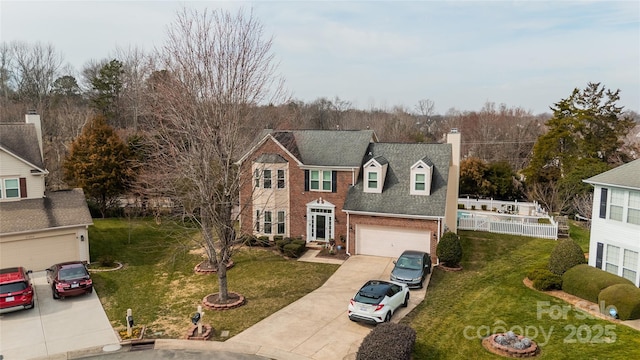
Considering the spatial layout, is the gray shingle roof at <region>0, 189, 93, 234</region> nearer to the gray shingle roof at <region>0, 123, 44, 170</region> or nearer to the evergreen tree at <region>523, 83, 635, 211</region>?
the gray shingle roof at <region>0, 123, 44, 170</region>

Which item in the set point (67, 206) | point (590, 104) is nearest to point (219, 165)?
point (67, 206)

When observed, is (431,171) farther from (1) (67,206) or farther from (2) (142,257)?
(1) (67,206)

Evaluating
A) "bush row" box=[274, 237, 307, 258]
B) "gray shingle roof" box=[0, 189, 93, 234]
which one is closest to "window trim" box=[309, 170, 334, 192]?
"bush row" box=[274, 237, 307, 258]

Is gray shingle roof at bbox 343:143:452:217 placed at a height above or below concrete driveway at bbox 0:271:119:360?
above

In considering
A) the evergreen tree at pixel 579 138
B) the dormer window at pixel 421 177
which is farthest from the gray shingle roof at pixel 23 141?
the evergreen tree at pixel 579 138

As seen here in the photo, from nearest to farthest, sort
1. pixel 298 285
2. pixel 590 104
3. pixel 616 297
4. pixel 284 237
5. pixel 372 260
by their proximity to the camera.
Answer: pixel 616 297
pixel 298 285
pixel 372 260
pixel 284 237
pixel 590 104

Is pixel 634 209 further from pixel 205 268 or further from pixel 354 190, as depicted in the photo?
pixel 205 268
